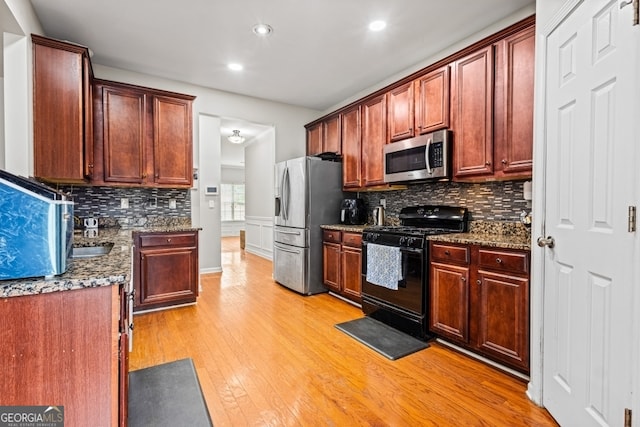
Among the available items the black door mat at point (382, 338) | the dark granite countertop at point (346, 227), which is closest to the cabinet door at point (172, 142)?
the dark granite countertop at point (346, 227)

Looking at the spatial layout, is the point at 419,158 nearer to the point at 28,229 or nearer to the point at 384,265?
the point at 384,265

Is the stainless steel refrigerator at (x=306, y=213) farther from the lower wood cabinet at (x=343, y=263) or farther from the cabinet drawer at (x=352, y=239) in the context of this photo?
the cabinet drawer at (x=352, y=239)

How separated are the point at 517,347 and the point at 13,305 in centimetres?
254

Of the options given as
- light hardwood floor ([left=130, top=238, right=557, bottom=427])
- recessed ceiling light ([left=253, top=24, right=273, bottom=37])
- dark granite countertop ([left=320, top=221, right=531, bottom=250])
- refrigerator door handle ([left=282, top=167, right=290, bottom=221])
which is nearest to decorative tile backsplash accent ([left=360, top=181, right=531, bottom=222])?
dark granite countertop ([left=320, top=221, right=531, bottom=250])

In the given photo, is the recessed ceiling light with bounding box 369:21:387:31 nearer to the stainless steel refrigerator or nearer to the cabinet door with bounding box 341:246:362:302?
the stainless steel refrigerator

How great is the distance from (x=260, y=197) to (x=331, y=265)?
3.39 meters

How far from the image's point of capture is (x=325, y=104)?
5207 mm

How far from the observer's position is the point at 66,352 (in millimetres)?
1003

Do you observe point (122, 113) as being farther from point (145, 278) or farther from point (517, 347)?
point (517, 347)

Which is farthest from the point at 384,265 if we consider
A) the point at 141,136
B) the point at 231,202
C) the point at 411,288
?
the point at 231,202

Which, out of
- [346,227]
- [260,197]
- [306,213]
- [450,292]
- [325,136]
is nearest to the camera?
[450,292]

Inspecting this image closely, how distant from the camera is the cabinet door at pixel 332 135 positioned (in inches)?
168

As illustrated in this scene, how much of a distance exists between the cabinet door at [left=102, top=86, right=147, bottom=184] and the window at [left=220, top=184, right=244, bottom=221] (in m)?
7.40

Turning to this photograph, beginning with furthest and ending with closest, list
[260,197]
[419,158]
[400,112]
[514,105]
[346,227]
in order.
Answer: [260,197], [346,227], [400,112], [419,158], [514,105]
